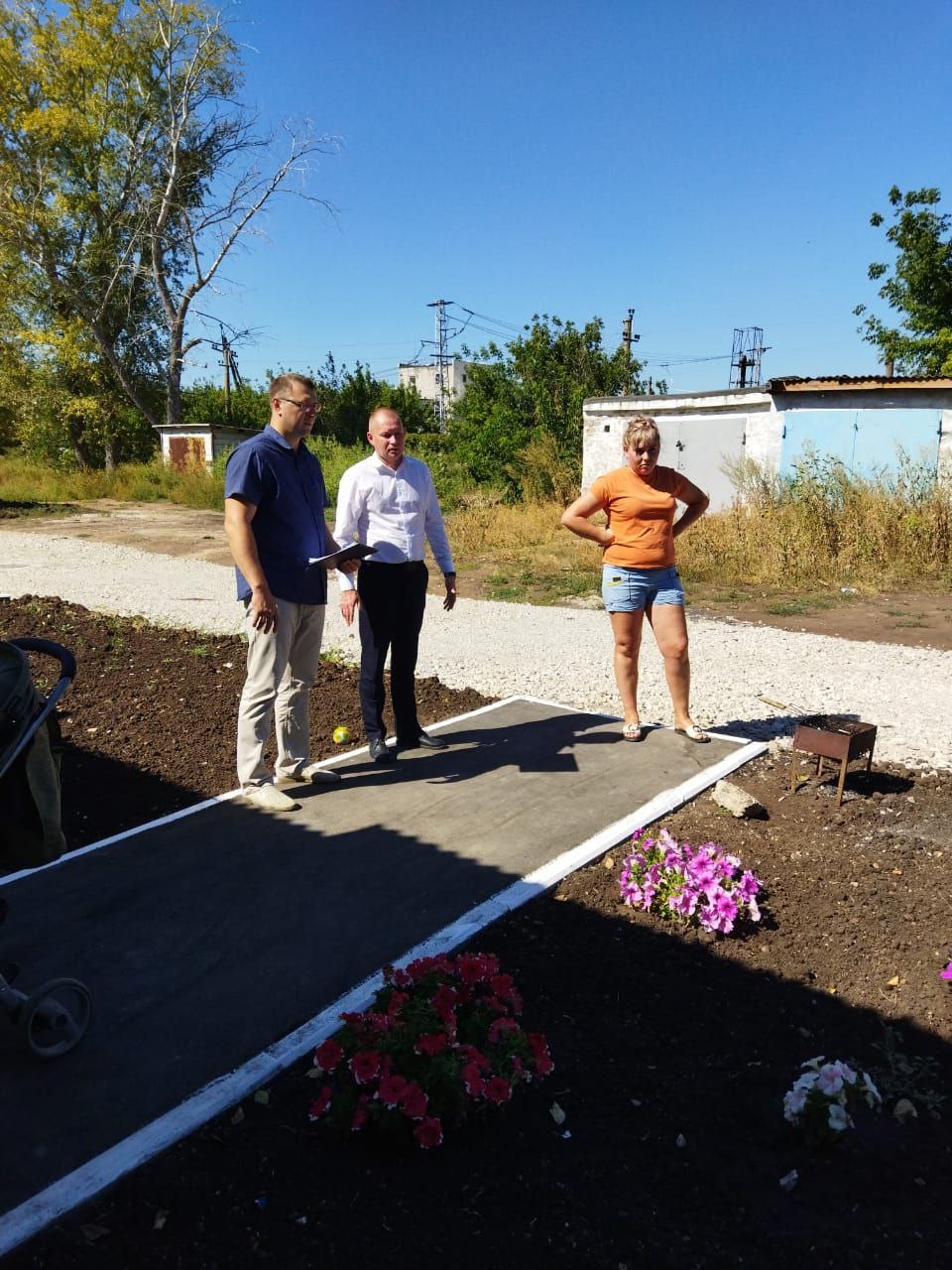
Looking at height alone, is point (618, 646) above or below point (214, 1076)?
above

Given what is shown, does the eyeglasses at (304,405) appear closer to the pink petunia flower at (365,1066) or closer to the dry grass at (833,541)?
the pink petunia flower at (365,1066)

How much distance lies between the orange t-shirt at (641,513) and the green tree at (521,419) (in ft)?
52.7

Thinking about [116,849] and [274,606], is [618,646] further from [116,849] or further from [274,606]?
[116,849]

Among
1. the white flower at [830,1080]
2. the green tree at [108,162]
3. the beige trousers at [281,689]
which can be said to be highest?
the green tree at [108,162]

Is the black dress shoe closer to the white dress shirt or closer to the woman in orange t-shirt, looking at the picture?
the white dress shirt

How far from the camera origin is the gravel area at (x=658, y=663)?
6609 millimetres

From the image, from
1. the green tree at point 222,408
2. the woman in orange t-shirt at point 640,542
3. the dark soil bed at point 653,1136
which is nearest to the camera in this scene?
the dark soil bed at point 653,1136

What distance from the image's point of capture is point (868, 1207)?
2162 mm

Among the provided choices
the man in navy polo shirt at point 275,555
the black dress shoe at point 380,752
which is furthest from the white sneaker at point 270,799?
the black dress shoe at point 380,752

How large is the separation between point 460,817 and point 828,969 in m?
1.87

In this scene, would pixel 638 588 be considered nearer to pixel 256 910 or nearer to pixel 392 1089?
pixel 256 910

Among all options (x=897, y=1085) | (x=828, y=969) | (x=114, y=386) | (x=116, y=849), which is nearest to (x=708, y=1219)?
(x=897, y=1085)

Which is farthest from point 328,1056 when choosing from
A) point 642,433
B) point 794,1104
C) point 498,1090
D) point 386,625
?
point 642,433

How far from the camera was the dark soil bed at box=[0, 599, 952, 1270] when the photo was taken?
2035mm
